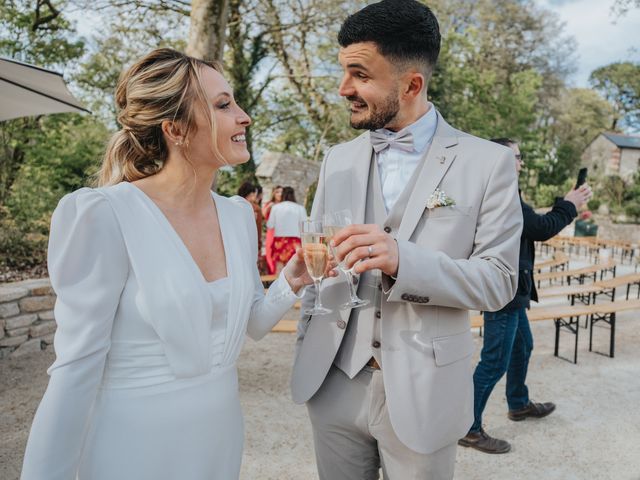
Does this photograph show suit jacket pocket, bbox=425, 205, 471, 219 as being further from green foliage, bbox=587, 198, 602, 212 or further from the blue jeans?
green foliage, bbox=587, 198, 602, 212

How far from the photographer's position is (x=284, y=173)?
47.9ft

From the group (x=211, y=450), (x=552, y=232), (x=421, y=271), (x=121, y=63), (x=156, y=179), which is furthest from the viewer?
(x=121, y=63)

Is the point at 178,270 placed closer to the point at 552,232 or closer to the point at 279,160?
the point at 552,232

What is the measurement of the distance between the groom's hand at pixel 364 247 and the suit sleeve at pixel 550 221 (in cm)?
271

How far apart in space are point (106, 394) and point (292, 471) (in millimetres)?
2344

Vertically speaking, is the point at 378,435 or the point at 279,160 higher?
the point at 279,160

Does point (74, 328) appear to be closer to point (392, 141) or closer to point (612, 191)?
point (392, 141)

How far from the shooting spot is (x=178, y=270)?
1.69 m

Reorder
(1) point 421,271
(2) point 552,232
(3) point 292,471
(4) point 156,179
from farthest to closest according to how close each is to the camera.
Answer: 1. (2) point 552,232
2. (3) point 292,471
3. (4) point 156,179
4. (1) point 421,271

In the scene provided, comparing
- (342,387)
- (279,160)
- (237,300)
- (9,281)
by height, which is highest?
(279,160)

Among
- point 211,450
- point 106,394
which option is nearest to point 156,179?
point 106,394

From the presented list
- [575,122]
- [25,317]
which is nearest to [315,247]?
[25,317]

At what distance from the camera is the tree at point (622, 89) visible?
190 feet

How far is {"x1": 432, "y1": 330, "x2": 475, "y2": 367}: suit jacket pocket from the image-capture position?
175 centimetres
